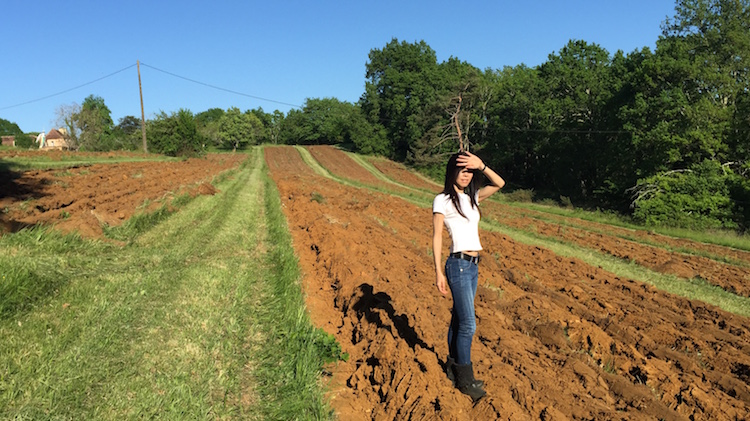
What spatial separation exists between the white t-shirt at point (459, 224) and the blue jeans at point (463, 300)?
0.46 feet

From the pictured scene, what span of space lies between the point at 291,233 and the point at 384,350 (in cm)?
743

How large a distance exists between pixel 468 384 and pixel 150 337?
3.49m

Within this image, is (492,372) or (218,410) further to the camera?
(492,372)

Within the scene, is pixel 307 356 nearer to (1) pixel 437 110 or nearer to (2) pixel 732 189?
(2) pixel 732 189

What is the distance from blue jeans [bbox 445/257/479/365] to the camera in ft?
12.9

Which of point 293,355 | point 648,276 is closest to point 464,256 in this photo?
point 293,355

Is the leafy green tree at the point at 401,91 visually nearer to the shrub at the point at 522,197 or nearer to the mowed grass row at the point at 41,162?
the shrub at the point at 522,197

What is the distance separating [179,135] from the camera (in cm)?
4844

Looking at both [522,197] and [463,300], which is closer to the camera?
[463,300]

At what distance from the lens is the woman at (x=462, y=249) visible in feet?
13.0

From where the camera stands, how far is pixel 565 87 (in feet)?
130

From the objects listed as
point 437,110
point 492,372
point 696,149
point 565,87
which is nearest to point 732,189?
point 696,149

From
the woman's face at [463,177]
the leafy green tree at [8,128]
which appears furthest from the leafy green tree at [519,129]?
the leafy green tree at [8,128]

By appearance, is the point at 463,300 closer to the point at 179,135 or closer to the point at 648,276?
the point at 648,276
